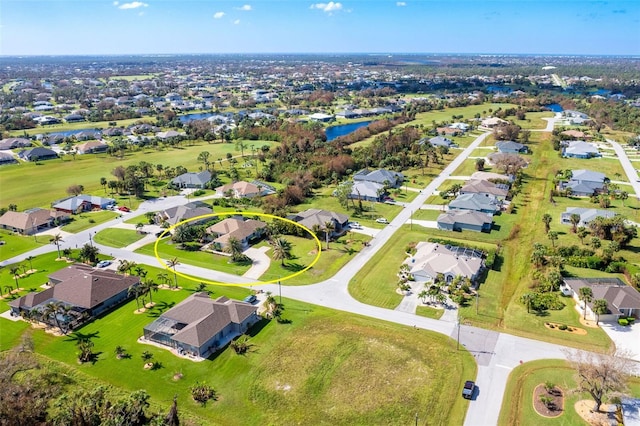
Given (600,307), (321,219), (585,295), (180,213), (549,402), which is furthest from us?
(180,213)

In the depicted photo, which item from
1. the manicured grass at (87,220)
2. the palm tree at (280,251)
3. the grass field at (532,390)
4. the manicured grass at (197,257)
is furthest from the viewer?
the manicured grass at (87,220)

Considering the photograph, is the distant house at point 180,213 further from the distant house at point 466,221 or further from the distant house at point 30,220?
the distant house at point 466,221

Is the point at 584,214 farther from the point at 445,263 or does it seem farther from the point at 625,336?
the point at 625,336

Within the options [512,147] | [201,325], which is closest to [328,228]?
[201,325]

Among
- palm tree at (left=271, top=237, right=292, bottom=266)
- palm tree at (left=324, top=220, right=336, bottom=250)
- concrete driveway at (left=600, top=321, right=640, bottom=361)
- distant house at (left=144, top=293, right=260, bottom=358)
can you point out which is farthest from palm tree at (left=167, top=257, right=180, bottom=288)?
concrete driveway at (left=600, top=321, right=640, bottom=361)

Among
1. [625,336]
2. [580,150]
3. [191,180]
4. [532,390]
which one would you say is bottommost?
[532,390]

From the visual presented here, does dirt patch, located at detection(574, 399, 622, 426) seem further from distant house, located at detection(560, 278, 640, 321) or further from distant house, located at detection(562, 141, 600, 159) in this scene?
distant house, located at detection(562, 141, 600, 159)

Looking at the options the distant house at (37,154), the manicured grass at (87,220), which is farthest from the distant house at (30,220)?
the distant house at (37,154)
